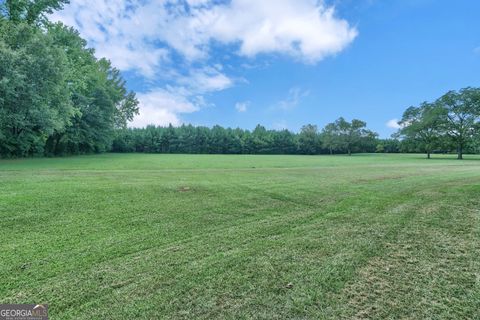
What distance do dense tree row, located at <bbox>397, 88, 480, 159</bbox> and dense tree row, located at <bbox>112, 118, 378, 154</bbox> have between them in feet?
62.8

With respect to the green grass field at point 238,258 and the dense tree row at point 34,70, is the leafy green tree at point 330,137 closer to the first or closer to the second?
the dense tree row at point 34,70

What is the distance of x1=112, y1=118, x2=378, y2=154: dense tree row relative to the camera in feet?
227

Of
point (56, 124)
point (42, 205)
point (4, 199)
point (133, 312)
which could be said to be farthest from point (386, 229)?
point (56, 124)

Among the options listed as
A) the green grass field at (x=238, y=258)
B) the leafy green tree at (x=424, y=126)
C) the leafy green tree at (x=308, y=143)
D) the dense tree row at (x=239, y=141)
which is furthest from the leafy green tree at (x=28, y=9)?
the leafy green tree at (x=308, y=143)

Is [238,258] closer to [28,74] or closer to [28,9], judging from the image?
[28,74]

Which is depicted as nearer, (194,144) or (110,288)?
(110,288)

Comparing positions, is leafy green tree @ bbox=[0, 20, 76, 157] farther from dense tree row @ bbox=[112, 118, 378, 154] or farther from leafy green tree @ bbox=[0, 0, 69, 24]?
dense tree row @ bbox=[112, 118, 378, 154]

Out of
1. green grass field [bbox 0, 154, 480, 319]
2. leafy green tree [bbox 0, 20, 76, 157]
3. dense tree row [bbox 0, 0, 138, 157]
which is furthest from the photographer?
dense tree row [bbox 0, 0, 138, 157]

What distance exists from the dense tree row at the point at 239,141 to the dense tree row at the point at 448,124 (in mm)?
19140

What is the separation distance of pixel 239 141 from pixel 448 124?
47595mm

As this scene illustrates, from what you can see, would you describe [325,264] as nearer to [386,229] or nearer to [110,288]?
[386,229]

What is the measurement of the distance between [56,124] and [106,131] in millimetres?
22499

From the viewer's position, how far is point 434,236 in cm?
425

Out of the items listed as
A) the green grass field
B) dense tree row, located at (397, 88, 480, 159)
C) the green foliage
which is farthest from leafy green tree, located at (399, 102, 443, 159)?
the green grass field
